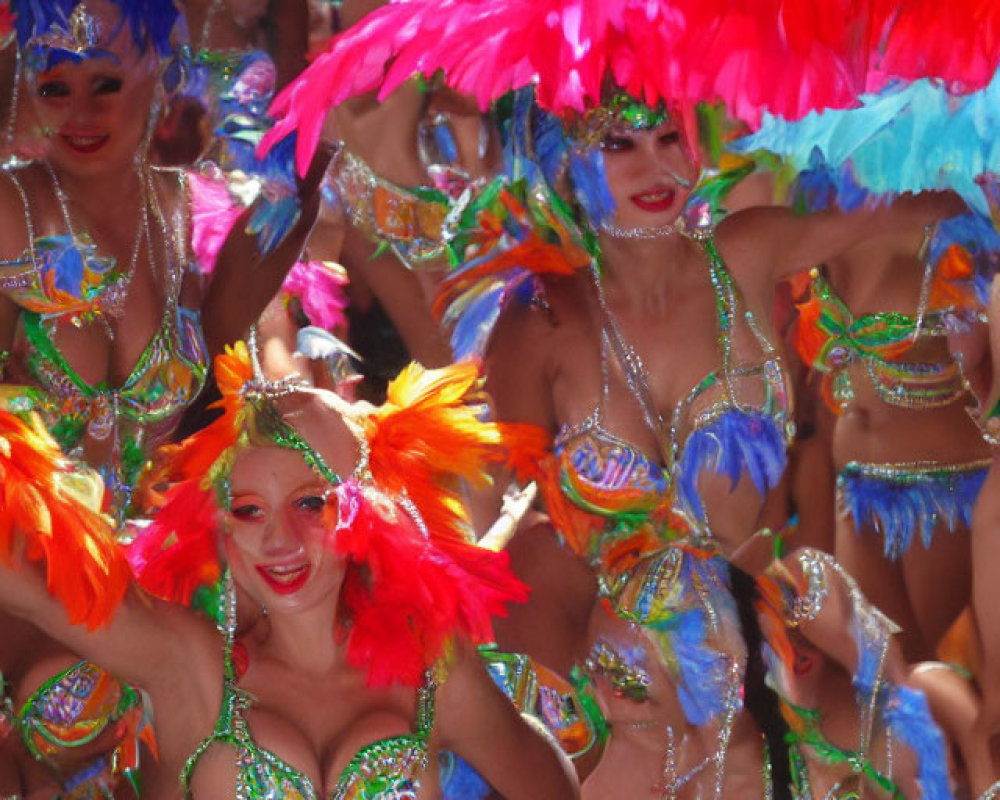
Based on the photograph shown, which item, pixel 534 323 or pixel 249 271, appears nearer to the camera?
pixel 534 323

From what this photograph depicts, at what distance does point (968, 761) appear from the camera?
2.62 metres

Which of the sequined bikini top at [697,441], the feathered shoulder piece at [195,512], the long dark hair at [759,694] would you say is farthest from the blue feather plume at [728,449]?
the feathered shoulder piece at [195,512]

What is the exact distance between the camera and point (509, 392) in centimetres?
270

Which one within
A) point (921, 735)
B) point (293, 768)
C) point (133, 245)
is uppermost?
point (133, 245)

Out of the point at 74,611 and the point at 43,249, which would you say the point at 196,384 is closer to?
the point at 43,249

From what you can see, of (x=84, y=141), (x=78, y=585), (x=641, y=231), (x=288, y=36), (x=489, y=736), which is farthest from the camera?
(x=288, y=36)

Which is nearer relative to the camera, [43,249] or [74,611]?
[74,611]

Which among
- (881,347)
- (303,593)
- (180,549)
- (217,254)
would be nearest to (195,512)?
(180,549)

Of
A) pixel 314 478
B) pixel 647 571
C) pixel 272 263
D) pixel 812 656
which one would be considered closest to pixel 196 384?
pixel 272 263

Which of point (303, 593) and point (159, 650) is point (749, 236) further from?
point (159, 650)

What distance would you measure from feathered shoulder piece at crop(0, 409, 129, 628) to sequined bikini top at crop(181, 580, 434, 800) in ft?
0.54

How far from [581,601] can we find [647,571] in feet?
0.35

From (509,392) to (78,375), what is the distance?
571 millimetres

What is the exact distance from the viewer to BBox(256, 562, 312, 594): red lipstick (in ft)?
7.97
